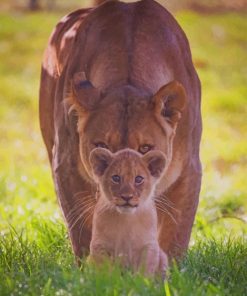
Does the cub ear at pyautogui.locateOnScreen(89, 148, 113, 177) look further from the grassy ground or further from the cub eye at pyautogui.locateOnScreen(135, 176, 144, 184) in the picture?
the grassy ground

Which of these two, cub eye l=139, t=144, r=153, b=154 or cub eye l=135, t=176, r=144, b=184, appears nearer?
cub eye l=135, t=176, r=144, b=184

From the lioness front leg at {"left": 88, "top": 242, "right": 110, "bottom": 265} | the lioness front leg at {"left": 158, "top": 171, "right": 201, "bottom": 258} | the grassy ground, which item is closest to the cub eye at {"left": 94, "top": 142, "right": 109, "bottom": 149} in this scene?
the lioness front leg at {"left": 88, "top": 242, "right": 110, "bottom": 265}

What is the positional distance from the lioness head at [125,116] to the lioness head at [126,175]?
0.29ft

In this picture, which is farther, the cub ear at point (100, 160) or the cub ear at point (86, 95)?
the cub ear at point (86, 95)

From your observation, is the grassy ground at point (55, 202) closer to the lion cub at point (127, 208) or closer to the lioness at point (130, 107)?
the lion cub at point (127, 208)

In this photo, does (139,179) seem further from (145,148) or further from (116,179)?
(145,148)

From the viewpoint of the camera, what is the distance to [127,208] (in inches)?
175

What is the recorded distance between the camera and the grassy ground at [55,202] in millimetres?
4586

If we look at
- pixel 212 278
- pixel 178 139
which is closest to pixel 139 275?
pixel 212 278

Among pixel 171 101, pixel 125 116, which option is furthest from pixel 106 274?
pixel 171 101

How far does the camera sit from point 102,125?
4.70 meters

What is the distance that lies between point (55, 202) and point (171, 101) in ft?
12.3

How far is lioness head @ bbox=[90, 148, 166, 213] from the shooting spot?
4.42 metres

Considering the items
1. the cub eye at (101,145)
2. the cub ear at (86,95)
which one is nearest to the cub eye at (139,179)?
the cub eye at (101,145)
